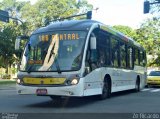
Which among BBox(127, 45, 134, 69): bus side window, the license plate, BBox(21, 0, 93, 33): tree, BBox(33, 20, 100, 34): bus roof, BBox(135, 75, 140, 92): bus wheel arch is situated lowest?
BBox(135, 75, 140, 92): bus wheel arch

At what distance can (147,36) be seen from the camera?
74.2 meters

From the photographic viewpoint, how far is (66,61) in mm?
13586

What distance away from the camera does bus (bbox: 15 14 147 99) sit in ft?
43.8

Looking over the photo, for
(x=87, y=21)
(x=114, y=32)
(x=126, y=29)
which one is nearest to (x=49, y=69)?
(x=87, y=21)

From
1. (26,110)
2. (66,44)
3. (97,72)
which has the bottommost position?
(26,110)

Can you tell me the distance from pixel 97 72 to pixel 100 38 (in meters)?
1.53

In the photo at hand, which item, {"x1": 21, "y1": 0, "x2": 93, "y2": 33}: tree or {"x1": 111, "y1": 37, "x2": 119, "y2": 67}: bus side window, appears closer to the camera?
{"x1": 111, "y1": 37, "x2": 119, "y2": 67}: bus side window

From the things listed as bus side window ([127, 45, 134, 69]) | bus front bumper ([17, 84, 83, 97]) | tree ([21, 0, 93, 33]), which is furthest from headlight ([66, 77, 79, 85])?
tree ([21, 0, 93, 33])

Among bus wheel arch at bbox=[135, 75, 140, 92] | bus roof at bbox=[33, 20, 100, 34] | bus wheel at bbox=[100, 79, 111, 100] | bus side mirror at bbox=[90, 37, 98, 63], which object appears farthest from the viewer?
bus wheel arch at bbox=[135, 75, 140, 92]

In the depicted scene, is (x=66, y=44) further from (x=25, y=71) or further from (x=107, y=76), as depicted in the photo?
(x=107, y=76)

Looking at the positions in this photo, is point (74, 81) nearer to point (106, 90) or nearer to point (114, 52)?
point (106, 90)

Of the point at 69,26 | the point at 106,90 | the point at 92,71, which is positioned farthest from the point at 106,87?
the point at 69,26

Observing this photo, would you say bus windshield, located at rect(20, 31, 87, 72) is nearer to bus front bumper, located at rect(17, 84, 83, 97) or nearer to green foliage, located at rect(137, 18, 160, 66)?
bus front bumper, located at rect(17, 84, 83, 97)

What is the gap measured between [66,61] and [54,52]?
56 cm
